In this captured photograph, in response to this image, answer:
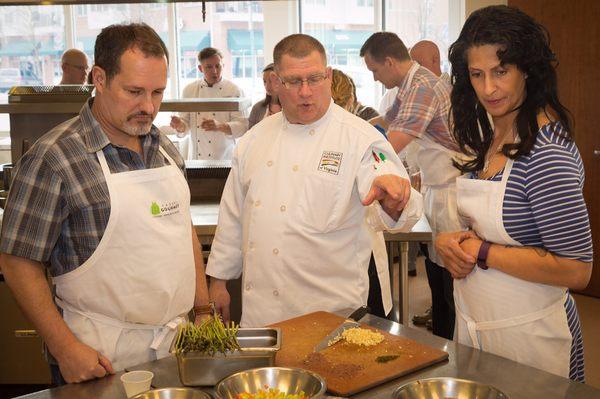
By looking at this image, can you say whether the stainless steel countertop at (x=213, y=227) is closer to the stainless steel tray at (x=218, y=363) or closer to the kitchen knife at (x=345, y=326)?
the kitchen knife at (x=345, y=326)

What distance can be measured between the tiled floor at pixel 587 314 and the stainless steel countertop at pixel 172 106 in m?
2.01

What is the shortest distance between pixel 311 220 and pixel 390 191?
0.41m

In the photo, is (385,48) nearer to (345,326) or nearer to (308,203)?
(308,203)

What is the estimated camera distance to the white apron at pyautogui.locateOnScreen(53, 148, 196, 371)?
6.19 feet

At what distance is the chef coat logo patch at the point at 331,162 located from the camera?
2.27m

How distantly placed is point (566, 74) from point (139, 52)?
3.92 meters

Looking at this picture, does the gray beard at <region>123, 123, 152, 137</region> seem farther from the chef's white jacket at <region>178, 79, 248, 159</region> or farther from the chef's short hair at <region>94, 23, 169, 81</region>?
the chef's white jacket at <region>178, 79, 248, 159</region>

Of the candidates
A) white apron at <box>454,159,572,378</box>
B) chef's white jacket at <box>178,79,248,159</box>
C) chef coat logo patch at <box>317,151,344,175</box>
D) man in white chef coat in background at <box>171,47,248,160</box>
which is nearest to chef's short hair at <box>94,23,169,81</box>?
chef coat logo patch at <box>317,151,344,175</box>

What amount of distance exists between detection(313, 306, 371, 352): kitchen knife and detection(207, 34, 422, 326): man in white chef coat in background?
18cm

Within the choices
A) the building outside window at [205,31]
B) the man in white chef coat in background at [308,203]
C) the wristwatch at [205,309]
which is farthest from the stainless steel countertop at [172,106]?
the building outside window at [205,31]

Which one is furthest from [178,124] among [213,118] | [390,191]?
[390,191]

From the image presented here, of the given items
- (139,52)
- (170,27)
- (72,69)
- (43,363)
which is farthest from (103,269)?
(170,27)

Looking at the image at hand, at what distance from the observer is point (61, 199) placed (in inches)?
72.6

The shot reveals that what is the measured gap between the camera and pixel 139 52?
1936 mm
